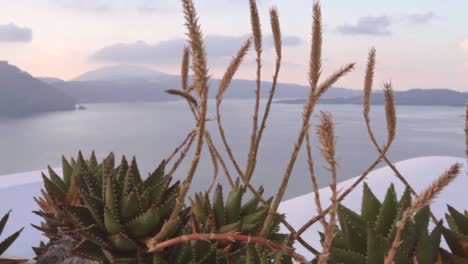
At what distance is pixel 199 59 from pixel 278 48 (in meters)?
0.34

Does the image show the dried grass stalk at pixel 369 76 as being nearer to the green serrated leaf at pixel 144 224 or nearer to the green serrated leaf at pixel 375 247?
the green serrated leaf at pixel 375 247

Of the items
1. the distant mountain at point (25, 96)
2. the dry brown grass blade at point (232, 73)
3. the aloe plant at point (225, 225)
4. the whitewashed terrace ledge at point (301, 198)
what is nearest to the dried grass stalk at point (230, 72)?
the dry brown grass blade at point (232, 73)

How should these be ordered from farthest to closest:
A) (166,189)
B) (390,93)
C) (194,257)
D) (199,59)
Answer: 1. (166,189)
2. (194,257)
3. (390,93)
4. (199,59)

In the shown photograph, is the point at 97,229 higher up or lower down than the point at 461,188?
higher up

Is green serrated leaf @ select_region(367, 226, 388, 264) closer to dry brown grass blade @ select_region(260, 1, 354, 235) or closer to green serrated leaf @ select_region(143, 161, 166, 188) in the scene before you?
dry brown grass blade @ select_region(260, 1, 354, 235)

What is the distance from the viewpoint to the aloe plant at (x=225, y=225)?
804 mm

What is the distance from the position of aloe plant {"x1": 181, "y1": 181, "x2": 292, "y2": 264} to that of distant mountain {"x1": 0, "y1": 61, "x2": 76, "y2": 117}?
6850 cm

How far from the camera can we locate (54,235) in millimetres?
1055

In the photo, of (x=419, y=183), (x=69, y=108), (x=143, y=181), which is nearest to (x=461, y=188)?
(x=419, y=183)

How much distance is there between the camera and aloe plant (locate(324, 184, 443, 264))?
0.63 metres

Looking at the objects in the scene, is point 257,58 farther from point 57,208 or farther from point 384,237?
point 57,208

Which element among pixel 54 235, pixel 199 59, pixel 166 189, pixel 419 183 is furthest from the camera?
pixel 419 183

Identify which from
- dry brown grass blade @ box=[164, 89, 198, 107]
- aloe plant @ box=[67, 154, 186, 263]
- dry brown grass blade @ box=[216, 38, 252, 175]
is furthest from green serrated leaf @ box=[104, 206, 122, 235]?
dry brown grass blade @ box=[164, 89, 198, 107]

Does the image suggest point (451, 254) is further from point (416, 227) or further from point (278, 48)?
point (278, 48)
